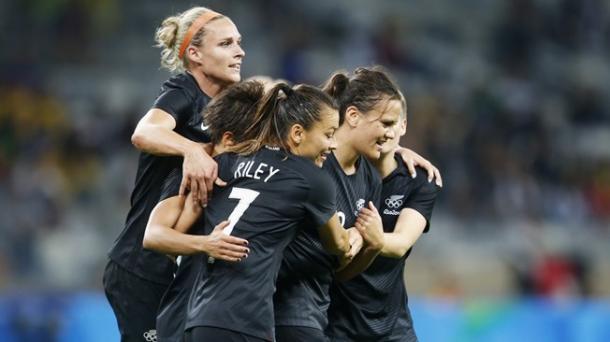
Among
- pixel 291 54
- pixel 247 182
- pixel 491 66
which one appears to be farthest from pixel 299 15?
pixel 247 182

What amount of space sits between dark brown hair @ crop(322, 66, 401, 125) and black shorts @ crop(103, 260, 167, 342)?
1.17 meters

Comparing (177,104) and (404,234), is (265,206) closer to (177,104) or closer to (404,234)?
(177,104)

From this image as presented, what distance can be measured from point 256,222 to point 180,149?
0.65 meters

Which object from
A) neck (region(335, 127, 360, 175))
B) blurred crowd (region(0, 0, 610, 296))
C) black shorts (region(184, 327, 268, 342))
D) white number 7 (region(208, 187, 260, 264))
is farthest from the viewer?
blurred crowd (region(0, 0, 610, 296))

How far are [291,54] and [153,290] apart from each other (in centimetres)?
1015

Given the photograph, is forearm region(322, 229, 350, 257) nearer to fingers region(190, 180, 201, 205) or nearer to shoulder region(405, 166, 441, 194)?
fingers region(190, 180, 201, 205)

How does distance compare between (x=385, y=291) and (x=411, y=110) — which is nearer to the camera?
(x=385, y=291)

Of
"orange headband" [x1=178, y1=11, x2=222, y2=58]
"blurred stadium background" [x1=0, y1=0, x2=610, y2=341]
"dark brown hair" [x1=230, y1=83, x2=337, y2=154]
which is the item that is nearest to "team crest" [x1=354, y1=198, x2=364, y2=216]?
"dark brown hair" [x1=230, y1=83, x2=337, y2=154]

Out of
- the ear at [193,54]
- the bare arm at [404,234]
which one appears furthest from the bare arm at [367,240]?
the ear at [193,54]

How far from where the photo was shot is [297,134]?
4.84 m

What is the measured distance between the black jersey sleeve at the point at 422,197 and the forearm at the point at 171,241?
1.33 metres

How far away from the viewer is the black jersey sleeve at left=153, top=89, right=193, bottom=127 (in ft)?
17.8

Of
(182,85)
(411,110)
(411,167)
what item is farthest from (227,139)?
(411,110)

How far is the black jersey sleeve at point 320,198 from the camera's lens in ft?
15.6
